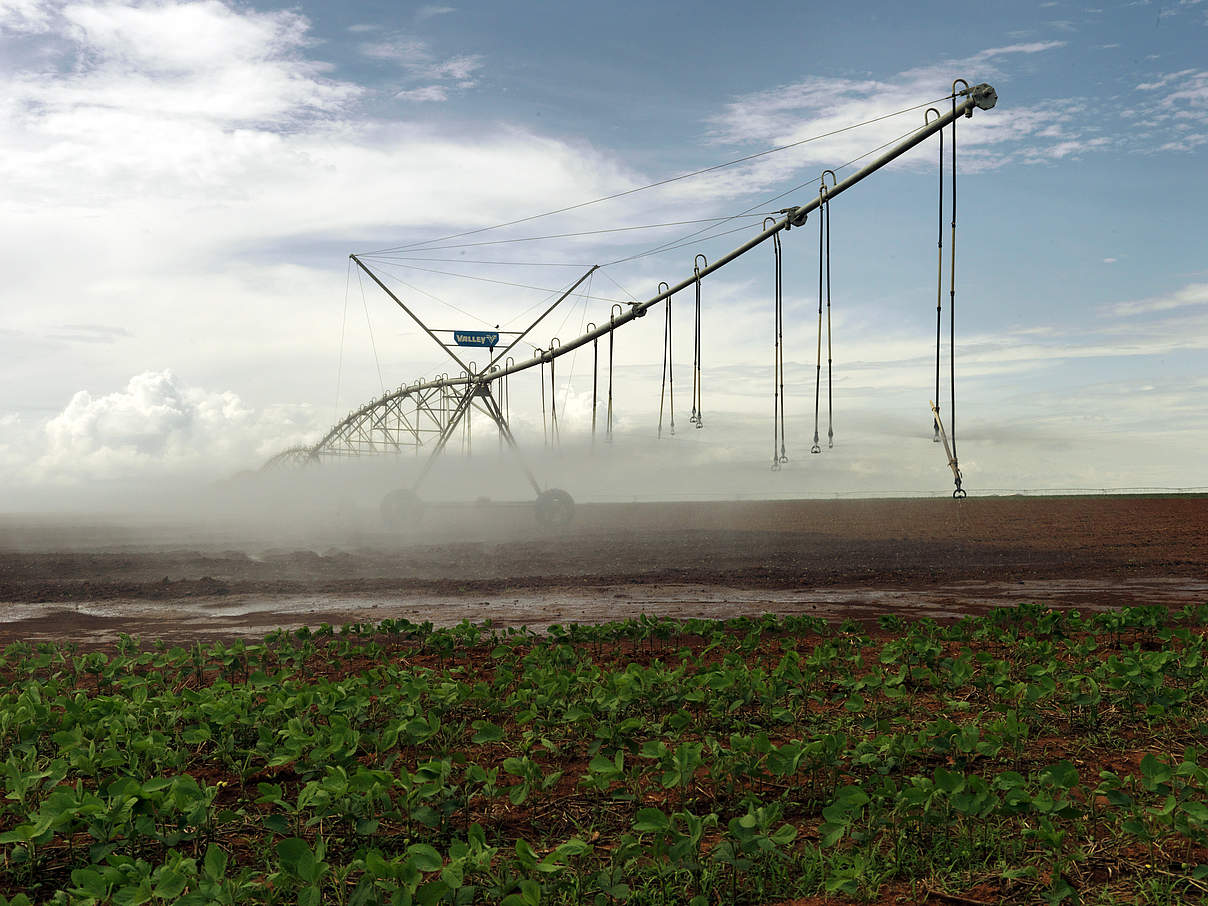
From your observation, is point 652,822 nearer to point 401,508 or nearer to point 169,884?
point 169,884

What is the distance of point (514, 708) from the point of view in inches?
268

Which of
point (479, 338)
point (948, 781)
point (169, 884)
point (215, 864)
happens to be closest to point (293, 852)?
point (215, 864)

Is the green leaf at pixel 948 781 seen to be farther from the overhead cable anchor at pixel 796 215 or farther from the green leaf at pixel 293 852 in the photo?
the overhead cable anchor at pixel 796 215

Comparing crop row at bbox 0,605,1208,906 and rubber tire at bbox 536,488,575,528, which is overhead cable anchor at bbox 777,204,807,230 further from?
rubber tire at bbox 536,488,575,528

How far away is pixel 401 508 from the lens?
3600 cm

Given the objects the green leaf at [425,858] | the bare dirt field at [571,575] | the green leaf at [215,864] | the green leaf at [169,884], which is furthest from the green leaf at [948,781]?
the bare dirt field at [571,575]

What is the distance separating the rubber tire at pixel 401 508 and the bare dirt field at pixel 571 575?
2.84ft

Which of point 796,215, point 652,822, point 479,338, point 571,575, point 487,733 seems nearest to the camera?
point 652,822

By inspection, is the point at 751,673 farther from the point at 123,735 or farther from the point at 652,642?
the point at 123,735

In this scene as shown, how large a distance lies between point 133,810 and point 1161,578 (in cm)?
2130

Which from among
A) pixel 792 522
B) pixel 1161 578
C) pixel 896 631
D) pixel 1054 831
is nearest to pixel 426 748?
pixel 1054 831

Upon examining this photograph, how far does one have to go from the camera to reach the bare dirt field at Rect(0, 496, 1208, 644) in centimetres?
1512

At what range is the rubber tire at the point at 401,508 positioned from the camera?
3594cm

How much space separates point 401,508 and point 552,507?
6.22m
